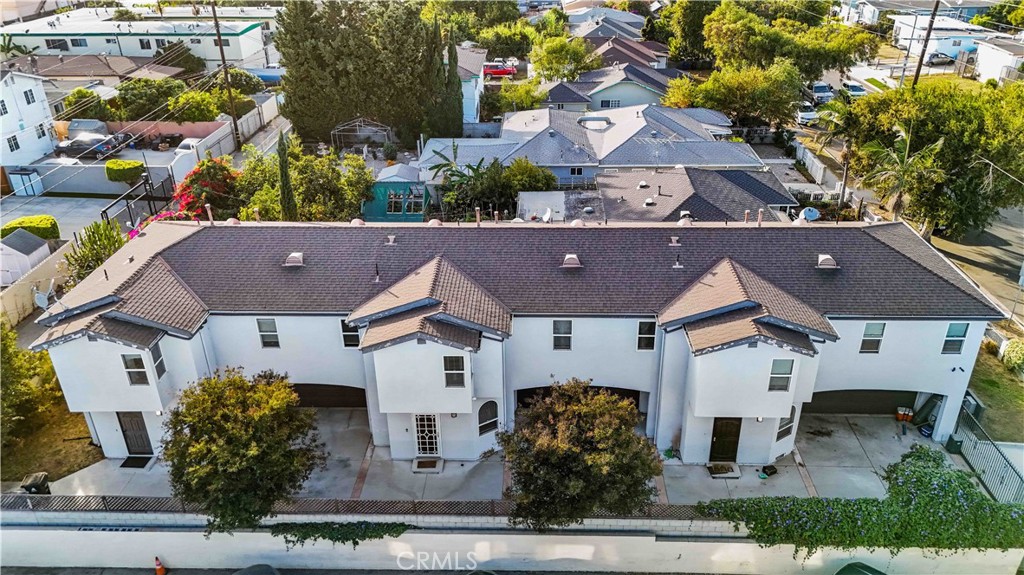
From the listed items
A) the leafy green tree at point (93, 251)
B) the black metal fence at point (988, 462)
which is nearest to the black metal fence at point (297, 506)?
the black metal fence at point (988, 462)

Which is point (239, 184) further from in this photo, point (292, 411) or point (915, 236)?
point (915, 236)

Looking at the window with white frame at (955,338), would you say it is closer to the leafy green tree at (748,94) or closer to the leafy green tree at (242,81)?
Result: the leafy green tree at (748,94)

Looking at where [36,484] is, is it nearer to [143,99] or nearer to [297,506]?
[297,506]

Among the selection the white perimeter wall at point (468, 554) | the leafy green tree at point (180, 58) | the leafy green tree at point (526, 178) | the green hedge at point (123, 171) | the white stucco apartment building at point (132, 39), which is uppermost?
the white stucco apartment building at point (132, 39)

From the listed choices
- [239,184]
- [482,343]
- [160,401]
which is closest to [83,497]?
[160,401]

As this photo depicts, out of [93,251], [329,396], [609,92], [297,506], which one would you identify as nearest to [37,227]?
[93,251]
